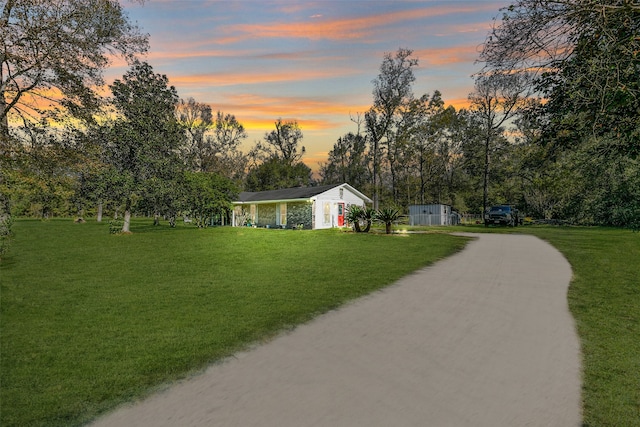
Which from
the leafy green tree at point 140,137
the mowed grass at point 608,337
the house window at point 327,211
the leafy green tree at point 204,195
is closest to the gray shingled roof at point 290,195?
the house window at point 327,211

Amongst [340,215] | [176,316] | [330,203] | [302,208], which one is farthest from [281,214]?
[176,316]

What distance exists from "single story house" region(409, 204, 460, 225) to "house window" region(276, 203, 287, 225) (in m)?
14.9

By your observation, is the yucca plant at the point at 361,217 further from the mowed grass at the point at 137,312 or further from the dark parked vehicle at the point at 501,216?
the dark parked vehicle at the point at 501,216

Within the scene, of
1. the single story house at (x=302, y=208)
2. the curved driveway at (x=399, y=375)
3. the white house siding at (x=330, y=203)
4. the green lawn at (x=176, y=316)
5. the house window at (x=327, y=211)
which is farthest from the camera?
the house window at (x=327, y=211)

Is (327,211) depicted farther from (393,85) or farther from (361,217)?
(393,85)

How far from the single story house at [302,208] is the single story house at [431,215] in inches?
260

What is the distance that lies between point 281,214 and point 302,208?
2740mm

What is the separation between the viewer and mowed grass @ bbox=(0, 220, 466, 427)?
3340mm

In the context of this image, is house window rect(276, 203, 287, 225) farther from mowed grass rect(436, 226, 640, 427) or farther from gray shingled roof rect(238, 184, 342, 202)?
mowed grass rect(436, 226, 640, 427)

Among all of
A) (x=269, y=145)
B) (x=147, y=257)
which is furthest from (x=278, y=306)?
(x=269, y=145)

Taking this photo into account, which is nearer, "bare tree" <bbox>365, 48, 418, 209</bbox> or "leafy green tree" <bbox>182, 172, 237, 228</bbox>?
"leafy green tree" <bbox>182, 172, 237, 228</bbox>

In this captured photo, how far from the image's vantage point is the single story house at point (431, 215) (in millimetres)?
35156

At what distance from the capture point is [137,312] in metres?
5.89

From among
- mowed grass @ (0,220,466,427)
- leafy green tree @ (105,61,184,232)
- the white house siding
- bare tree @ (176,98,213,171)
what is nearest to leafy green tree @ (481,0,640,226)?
mowed grass @ (0,220,466,427)
